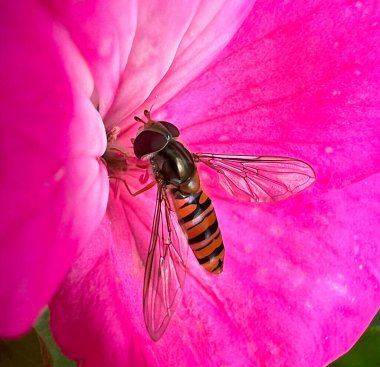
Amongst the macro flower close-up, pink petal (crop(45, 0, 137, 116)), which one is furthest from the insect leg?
pink petal (crop(45, 0, 137, 116))

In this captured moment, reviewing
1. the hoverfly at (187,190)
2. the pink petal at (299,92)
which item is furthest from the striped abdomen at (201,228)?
the pink petal at (299,92)

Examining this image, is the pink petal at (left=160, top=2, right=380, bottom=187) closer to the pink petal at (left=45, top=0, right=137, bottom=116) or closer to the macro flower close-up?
the macro flower close-up

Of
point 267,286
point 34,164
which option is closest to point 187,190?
point 267,286

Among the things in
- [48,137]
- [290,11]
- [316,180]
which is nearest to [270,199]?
[316,180]

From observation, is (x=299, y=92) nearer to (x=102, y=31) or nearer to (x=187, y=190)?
(x=187, y=190)

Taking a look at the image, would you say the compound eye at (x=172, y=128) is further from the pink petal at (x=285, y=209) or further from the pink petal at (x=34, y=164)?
the pink petal at (x=34, y=164)

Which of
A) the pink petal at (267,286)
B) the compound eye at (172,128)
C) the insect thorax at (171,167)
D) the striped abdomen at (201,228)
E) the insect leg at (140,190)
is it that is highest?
the compound eye at (172,128)

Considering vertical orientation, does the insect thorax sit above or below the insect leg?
above
